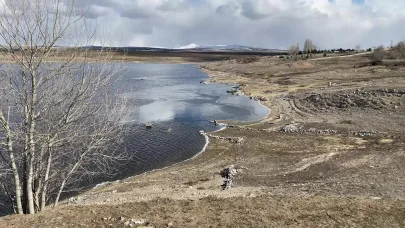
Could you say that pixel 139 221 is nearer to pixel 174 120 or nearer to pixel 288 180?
pixel 288 180

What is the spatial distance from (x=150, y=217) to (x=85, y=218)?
236 cm

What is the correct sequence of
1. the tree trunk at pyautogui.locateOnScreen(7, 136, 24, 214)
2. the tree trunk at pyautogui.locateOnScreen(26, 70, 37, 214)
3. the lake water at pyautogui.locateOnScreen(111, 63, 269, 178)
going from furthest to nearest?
the lake water at pyautogui.locateOnScreen(111, 63, 269, 178) < the tree trunk at pyautogui.locateOnScreen(7, 136, 24, 214) < the tree trunk at pyautogui.locateOnScreen(26, 70, 37, 214)

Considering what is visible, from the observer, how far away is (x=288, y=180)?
23250mm

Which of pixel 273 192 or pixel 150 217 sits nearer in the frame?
pixel 150 217

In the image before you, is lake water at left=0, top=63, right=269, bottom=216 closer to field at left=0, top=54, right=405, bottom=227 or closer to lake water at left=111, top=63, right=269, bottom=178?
lake water at left=111, top=63, right=269, bottom=178

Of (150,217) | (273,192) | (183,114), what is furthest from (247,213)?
(183,114)

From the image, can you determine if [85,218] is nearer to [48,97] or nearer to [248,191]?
[48,97]

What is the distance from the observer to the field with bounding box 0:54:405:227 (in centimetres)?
1395

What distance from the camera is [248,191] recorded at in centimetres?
2083

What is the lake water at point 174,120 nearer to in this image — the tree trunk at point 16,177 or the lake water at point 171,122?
the lake water at point 171,122

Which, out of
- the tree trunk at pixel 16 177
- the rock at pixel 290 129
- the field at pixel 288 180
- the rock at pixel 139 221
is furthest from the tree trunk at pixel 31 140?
the rock at pixel 290 129

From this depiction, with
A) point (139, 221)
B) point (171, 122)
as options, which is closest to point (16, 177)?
point (139, 221)

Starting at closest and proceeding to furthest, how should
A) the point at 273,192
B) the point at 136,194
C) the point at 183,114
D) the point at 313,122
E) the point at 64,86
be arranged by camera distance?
the point at 64,86 → the point at 273,192 → the point at 136,194 → the point at 313,122 → the point at 183,114

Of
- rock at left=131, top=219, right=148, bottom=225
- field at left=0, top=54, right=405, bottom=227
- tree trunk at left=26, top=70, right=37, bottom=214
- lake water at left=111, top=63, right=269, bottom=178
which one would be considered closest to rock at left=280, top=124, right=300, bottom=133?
field at left=0, top=54, right=405, bottom=227
